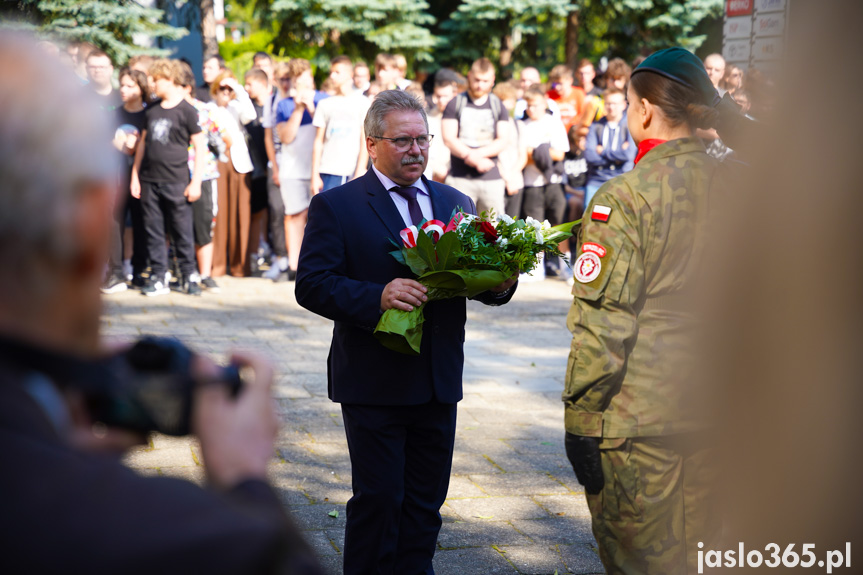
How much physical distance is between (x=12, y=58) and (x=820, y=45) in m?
1.18

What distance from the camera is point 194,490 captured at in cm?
112

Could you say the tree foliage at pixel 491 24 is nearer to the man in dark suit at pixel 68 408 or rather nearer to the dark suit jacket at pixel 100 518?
the man in dark suit at pixel 68 408

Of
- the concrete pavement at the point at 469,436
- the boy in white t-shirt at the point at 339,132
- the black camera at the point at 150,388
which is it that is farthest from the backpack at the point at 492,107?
the black camera at the point at 150,388

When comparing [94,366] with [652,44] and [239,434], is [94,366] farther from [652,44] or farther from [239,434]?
[652,44]

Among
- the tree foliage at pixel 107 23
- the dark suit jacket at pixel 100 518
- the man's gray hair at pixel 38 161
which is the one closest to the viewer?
the dark suit jacket at pixel 100 518

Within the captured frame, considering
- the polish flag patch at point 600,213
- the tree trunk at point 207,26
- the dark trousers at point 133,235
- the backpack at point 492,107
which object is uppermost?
the tree trunk at point 207,26

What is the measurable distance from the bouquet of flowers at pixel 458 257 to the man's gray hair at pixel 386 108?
472 millimetres

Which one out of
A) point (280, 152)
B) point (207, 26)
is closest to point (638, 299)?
point (280, 152)

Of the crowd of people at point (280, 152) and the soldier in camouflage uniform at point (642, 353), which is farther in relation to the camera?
the crowd of people at point (280, 152)

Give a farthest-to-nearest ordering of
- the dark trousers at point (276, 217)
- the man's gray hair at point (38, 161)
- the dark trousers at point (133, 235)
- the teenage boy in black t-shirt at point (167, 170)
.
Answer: the dark trousers at point (276, 217) → the dark trousers at point (133, 235) → the teenage boy in black t-shirt at point (167, 170) → the man's gray hair at point (38, 161)

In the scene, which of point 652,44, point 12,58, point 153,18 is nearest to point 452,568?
point 12,58

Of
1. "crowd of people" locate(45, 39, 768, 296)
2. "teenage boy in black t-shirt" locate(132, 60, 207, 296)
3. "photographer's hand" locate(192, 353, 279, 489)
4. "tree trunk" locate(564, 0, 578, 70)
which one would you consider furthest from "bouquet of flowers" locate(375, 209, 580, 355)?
"tree trunk" locate(564, 0, 578, 70)

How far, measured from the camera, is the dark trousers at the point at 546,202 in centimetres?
1248

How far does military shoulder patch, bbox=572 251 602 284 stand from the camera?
3180 millimetres
